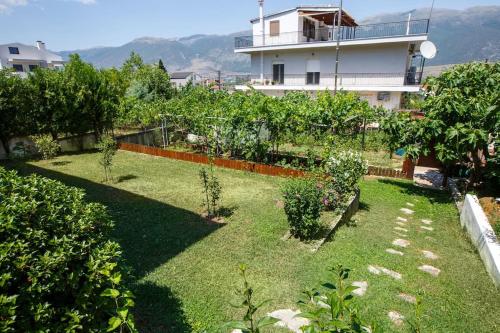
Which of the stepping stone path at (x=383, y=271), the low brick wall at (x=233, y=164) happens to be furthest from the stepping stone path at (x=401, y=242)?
the low brick wall at (x=233, y=164)

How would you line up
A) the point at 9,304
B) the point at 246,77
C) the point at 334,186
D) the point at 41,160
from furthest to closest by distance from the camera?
1. the point at 246,77
2. the point at 41,160
3. the point at 334,186
4. the point at 9,304

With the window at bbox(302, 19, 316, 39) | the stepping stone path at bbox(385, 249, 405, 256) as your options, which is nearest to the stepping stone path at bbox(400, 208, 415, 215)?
the stepping stone path at bbox(385, 249, 405, 256)

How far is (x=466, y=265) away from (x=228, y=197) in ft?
18.6

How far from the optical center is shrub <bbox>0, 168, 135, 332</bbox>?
225 cm

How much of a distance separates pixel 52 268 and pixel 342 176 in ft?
21.1

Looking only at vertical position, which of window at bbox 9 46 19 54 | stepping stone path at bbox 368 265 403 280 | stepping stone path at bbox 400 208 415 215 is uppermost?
window at bbox 9 46 19 54

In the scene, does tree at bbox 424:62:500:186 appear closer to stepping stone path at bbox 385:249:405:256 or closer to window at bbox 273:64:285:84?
stepping stone path at bbox 385:249:405:256

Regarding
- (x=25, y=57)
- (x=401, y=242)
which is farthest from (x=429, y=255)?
(x=25, y=57)

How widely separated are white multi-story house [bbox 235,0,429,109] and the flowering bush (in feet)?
45.7

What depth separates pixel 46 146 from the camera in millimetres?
13188

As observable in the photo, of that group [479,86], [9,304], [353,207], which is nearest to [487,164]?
[479,86]

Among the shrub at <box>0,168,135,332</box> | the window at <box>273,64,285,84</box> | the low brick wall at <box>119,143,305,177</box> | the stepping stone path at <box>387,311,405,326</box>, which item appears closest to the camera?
the shrub at <box>0,168,135,332</box>

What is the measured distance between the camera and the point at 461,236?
6543 mm

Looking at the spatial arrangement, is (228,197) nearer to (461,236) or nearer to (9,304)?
(461,236)
